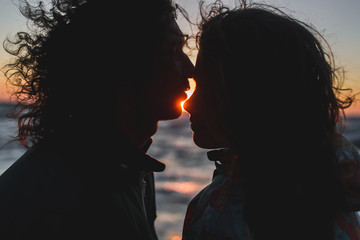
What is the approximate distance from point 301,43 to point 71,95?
1221 millimetres

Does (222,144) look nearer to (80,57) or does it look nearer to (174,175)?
(80,57)

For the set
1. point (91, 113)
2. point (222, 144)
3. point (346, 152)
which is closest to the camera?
point (346, 152)

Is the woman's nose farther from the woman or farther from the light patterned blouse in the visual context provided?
the light patterned blouse

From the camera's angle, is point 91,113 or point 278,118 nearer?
point 278,118

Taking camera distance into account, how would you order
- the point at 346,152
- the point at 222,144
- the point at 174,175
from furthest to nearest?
the point at 174,175 → the point at 222,144 → the point at 346,152

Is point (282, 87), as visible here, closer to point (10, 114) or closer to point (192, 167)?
point (10, 114)

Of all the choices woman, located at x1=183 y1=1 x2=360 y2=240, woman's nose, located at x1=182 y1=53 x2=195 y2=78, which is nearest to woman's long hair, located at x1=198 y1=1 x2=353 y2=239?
woman, located at x1=183 y1=1 x2=360 y2=240

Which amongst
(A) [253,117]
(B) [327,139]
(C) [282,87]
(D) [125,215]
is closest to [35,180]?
(D) [125,215]

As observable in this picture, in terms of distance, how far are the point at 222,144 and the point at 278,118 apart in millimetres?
301

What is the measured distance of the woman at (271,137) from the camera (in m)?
1.43

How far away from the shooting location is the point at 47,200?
1484mm

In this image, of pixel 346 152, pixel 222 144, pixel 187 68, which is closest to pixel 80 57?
pixel 187 68

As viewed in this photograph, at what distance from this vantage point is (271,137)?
1.57 meters

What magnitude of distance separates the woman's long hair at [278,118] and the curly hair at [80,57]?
2.13ft
